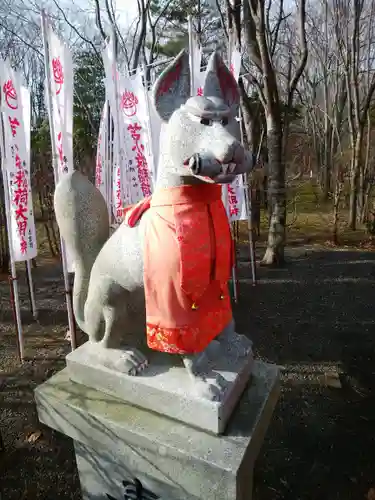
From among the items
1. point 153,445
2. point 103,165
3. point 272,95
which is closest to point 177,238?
point 153,445

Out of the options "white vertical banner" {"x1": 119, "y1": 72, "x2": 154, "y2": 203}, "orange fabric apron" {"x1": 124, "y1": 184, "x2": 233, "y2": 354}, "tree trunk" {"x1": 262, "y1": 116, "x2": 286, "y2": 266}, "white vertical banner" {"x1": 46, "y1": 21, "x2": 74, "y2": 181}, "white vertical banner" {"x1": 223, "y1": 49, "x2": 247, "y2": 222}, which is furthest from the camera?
"tree trunk" {"x1": 262, "y1": 116, "x2": 286, "y2": 266}

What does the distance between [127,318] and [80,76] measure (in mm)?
10383

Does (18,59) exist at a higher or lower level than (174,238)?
higher

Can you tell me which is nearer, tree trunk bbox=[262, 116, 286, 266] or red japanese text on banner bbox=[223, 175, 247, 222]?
red japanese text on banner bbox=[223, 175, 247, 222]

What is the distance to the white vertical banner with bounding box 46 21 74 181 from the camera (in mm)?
2904

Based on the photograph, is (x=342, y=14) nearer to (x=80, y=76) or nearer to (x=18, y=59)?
(x=80, y=76)

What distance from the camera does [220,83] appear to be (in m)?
1.33

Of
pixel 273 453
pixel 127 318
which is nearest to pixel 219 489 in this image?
pixel 127 318

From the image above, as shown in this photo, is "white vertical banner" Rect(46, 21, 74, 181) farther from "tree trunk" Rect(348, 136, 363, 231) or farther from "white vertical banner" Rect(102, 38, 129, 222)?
"tree trunk" Rect(348, 136, 363, 231)

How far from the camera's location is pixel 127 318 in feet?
5.19

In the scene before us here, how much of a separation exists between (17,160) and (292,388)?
10.1ft

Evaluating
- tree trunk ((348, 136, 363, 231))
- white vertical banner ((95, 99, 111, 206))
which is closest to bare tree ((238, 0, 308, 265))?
white vertical banner ((95, 99, 111, 206))

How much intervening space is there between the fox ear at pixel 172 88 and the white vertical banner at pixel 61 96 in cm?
184

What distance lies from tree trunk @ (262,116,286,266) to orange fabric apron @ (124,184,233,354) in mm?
Result: 4463
